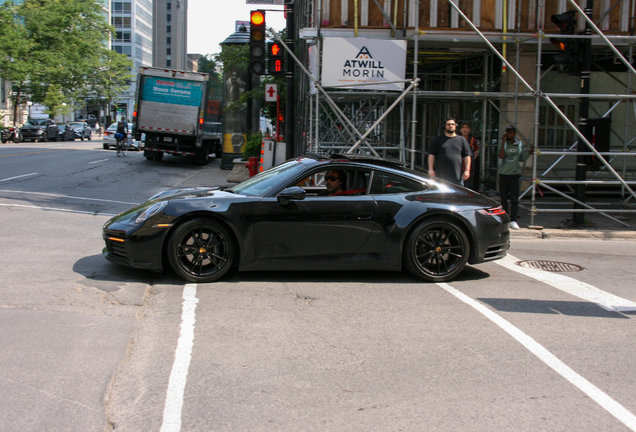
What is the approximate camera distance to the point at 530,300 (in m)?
6.43

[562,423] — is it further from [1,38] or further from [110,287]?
[1,38]

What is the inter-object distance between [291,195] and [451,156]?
14.4ft

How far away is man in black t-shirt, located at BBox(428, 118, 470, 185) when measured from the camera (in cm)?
1022

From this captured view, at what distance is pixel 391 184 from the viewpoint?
23.3ft

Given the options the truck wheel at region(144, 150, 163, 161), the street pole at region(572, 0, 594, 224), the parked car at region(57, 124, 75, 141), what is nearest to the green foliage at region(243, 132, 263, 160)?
the truck wheel at region(144, 150, 163, 161)

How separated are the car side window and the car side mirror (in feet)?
2.79

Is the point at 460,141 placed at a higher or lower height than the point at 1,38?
lower

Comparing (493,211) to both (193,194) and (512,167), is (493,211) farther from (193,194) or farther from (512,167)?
(512,167)

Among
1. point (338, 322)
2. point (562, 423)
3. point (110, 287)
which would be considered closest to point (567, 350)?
point (562, 423)

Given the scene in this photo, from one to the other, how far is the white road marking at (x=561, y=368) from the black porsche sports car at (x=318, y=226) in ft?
3.02

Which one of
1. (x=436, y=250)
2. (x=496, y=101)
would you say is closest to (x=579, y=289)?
(x=436, y=250)

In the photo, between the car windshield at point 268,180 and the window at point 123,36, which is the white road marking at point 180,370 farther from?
the window at point 123,36

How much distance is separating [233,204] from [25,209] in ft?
21.3

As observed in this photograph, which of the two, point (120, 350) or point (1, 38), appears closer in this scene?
point (120, 350)
